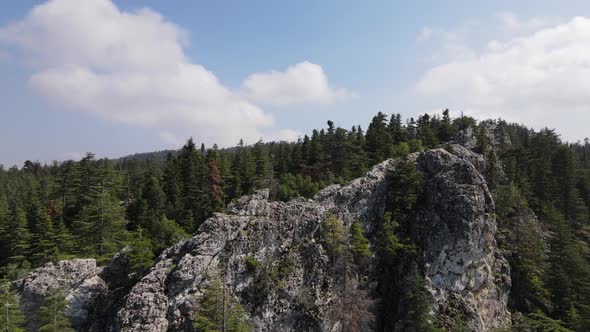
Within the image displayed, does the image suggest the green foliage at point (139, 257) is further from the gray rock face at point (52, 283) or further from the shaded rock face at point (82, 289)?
the gray rock face at point (52, 283)

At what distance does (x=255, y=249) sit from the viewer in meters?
37.1

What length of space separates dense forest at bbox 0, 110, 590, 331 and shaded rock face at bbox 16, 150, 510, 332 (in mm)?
3354

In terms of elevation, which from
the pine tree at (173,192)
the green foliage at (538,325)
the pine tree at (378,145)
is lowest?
the green foliage at (538,325)

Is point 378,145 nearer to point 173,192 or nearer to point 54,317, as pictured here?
point 173,192

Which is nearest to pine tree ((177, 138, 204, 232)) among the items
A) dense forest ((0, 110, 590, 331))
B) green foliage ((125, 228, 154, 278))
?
dense forest ((0, 110, 590, 331))

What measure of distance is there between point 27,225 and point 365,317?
173 ft

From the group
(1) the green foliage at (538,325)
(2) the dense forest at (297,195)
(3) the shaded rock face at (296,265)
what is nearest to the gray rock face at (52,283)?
(3) the shaded rock face at (296,265)

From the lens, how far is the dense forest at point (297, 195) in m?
45.0

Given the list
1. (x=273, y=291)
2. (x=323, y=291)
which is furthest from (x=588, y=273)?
(x=273, y=291)

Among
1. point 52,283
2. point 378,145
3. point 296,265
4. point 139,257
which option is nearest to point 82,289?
point 52,283

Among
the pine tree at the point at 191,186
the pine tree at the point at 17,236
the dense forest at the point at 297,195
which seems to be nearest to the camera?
the dense forest at the point at 297,195

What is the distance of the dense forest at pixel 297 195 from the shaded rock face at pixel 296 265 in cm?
335

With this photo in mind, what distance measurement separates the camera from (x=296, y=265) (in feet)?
127

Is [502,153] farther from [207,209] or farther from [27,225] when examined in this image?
[27,225]
